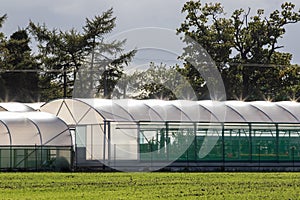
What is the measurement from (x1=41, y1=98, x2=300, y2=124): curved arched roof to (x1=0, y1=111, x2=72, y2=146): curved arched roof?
3.19 m

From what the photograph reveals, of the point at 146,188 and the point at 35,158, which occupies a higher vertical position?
the point at 35,158

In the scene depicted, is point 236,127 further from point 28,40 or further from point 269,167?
point 28,40

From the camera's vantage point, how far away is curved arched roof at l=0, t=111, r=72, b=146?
5484 cm

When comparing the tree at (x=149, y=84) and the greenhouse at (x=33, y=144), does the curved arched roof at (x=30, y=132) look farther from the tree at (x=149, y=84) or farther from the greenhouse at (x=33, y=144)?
the tree at (x=149, y=84)

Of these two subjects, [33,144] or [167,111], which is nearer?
[33,144]

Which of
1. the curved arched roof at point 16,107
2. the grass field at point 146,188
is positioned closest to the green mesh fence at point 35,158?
the grass field at point 146,188

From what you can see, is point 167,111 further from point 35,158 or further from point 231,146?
point 35,158

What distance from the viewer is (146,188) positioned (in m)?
35.5

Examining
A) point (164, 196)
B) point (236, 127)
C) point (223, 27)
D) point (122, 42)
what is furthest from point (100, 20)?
point (164, 196)

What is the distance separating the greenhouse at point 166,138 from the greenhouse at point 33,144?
115cm

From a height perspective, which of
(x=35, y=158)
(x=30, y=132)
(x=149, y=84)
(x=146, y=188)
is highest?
(x=149, y=84)

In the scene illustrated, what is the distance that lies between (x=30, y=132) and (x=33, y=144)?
774 mm

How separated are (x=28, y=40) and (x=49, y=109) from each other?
132 feet

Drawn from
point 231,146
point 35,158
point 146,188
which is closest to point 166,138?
point 231,146
